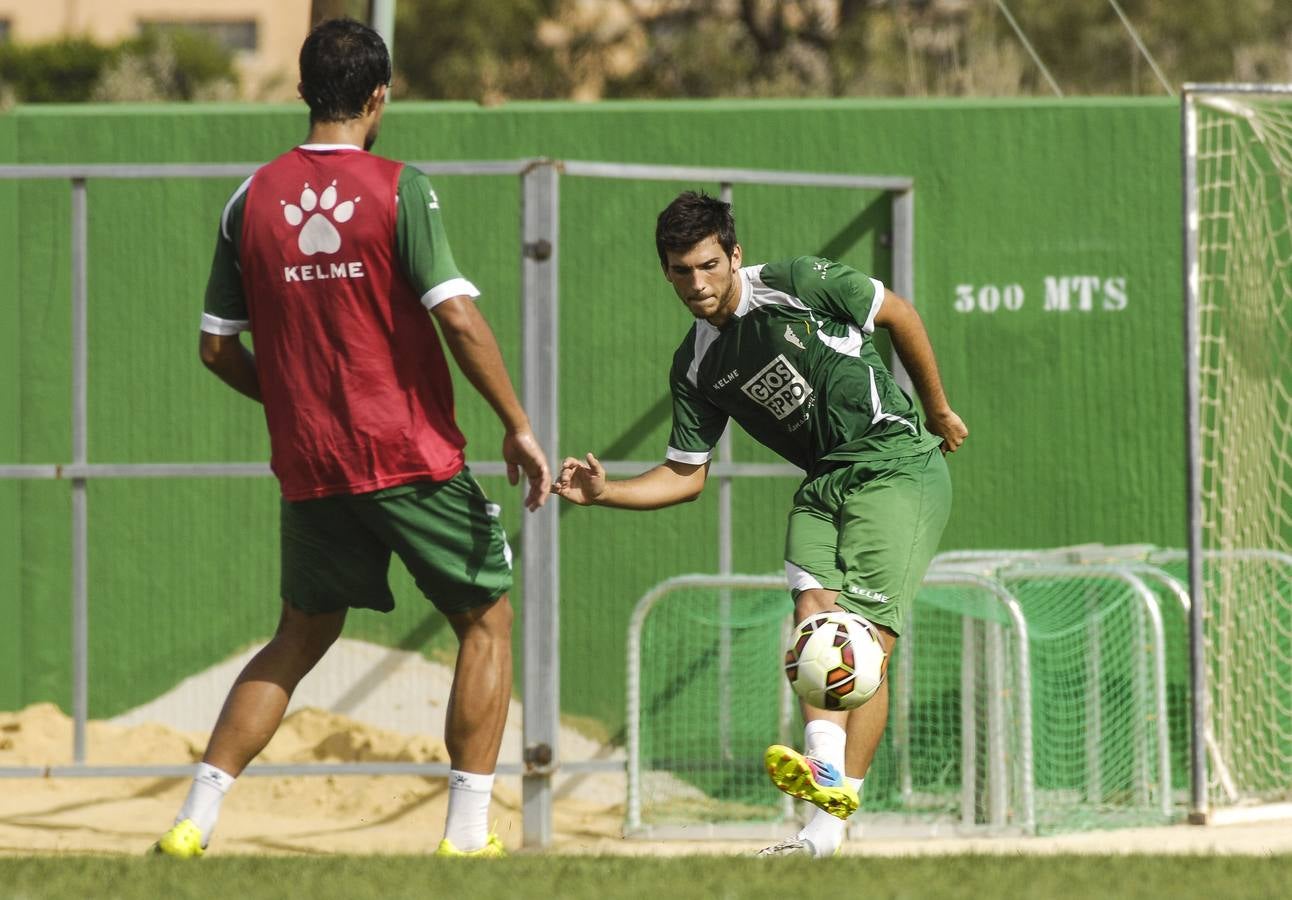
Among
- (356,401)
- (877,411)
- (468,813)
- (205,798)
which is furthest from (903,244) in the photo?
(205,798)

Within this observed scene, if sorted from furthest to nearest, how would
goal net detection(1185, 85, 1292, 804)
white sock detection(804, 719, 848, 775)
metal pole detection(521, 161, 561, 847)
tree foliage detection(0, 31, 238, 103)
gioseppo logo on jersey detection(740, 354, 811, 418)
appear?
tree foliage detection(0, 31, 238, 103) → goal net detection(1185, 85, 1292, 804) → metal pole detection(521, 161, 561, 847) → gioseppo logo on jersey detection(740, 354, 811, 418) → white sock detection(804, 719, 848, 775)

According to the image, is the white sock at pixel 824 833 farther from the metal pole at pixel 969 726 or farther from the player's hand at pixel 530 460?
the metal pole at pixel 969 726

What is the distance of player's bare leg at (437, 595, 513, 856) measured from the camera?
5277 millimetres

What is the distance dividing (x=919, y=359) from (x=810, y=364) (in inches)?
14.5

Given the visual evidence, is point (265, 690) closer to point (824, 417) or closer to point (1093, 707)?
point (824, 417)

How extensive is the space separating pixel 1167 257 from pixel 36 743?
5948mm

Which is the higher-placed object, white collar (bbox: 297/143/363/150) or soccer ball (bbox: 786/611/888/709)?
white collar (bbox: 297/143/363/150)

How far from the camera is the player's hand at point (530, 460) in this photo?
202 inches

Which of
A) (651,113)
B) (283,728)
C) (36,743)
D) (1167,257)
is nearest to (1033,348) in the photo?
(1167,257)

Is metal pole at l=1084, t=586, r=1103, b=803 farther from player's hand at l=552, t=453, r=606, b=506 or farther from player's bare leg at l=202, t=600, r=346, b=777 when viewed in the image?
player's bare leg at l=202, t=600, r=346, b=777

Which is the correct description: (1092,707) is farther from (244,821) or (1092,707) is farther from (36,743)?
(36,743)

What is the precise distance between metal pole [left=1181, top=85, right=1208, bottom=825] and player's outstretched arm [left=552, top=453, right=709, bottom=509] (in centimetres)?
243

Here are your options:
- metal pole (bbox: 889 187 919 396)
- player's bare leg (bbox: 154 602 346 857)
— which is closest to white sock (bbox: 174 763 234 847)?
player's bare leg (bbox: 154 602 346 857)

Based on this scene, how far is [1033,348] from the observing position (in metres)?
8.82
